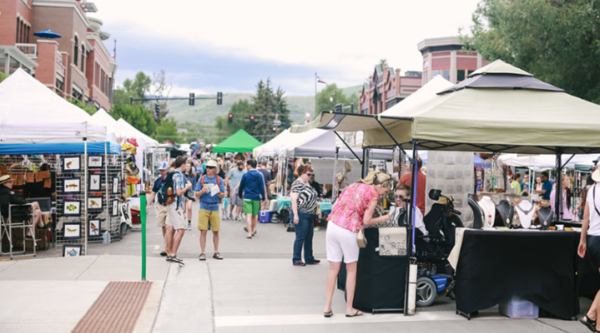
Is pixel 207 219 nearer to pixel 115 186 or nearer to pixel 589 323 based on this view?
pixel 115 186

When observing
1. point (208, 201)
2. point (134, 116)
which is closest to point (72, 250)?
point (208, 201)

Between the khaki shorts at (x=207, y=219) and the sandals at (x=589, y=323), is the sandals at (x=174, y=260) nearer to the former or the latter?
the khaki shorts at (x=207, y=219)

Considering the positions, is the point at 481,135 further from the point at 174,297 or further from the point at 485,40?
the point at 485,40

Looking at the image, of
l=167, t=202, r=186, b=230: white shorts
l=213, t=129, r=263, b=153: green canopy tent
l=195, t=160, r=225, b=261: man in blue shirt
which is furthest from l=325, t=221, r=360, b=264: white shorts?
l=213, t=129, r=263, b=153: green canopy tent

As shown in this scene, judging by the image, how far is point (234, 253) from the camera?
38.0ft

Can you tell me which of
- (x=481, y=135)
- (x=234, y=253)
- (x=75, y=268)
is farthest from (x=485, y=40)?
(x=75, y=268)

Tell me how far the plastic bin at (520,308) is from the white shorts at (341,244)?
2.15m

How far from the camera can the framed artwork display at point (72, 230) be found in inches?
422

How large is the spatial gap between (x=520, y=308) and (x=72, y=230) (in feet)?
27.3

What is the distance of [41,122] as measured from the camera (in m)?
10.4

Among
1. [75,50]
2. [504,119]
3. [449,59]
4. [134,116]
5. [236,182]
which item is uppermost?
[449,59]

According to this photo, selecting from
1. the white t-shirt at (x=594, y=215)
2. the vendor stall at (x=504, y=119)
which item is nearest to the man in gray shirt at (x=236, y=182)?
the vendor stall at (x=504, y=119)

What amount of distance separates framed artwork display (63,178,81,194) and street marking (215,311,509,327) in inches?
226

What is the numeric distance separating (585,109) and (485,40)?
55.5 feet
